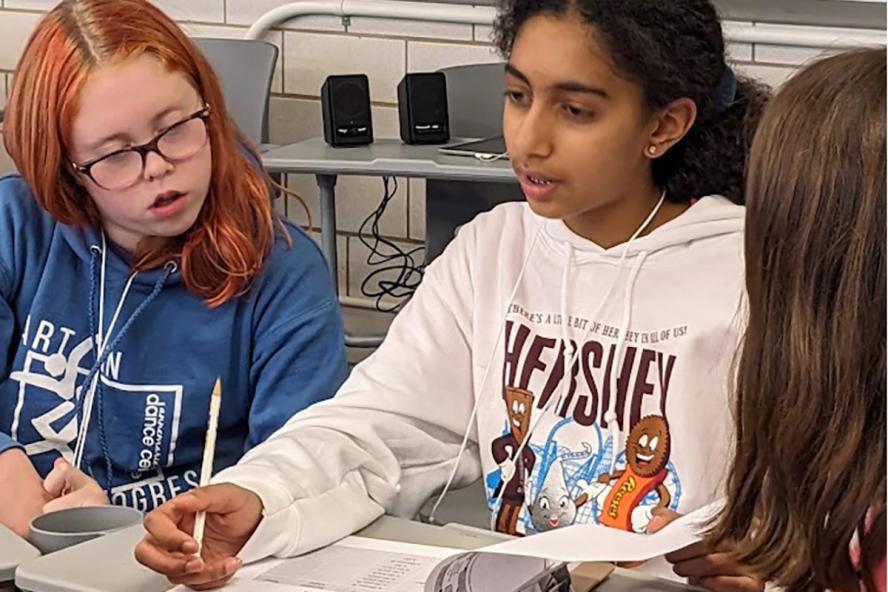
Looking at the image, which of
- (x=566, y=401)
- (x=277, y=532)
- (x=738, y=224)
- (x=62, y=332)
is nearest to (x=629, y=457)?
(x=566, y=401)

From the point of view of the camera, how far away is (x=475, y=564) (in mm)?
1106

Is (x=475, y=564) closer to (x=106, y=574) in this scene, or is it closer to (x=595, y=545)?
(x=595, y=545)

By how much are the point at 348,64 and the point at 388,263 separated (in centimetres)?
60

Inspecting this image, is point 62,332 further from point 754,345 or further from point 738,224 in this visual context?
point 754,345

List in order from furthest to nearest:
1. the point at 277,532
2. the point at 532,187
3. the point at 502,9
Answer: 1. the point at 502,9
2. the point at 532,187
3. the point at 277,532

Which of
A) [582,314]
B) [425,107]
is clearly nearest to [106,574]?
[582,314]

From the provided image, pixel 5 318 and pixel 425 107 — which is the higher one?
pixel 425 107

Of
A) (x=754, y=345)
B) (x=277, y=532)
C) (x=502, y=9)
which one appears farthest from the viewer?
(x=502, y=9)

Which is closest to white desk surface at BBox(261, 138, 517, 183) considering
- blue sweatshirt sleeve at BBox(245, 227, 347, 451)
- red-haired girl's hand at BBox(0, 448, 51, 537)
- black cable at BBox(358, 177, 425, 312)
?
black cable at BBox(358, 177, 425, 312)

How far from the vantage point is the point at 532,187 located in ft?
4.85

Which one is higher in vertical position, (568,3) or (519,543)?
(568,3)

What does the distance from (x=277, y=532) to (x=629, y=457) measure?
16.9 inches

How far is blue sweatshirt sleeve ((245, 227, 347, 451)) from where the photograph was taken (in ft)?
5.36

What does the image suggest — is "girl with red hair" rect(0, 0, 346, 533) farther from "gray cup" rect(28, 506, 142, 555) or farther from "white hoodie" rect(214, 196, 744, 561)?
"gray cup" rect(28, 506, 142, 555)
